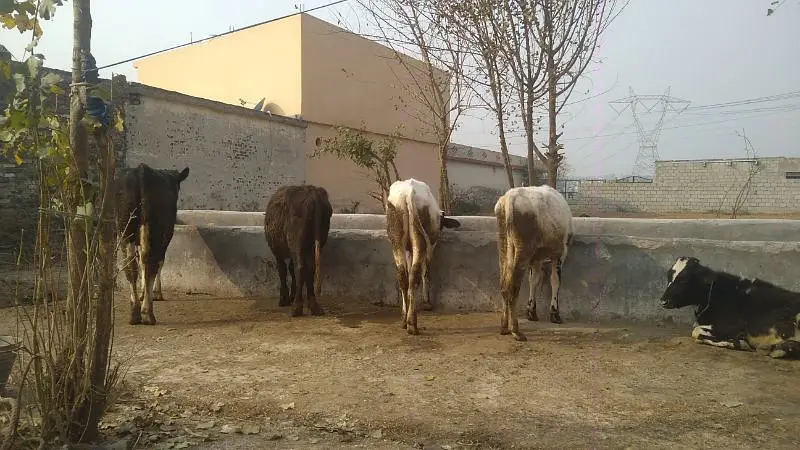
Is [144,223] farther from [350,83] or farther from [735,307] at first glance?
[350,83]

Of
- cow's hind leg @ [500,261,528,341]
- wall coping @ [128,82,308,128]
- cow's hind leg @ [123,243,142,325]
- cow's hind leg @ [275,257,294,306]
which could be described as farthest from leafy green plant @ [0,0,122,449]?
wall coping @ [128,82,308,128]

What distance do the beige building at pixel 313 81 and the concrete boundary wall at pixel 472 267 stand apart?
11.4 m

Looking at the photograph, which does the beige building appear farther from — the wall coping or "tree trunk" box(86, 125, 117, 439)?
"tree trunk" box(86, 125, 117, 439)

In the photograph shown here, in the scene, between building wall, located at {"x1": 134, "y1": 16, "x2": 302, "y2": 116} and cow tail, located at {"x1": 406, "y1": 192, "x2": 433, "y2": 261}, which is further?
building wall, located at {"x1": 134, "y1": 16, "x2": 302, "y2": 116}

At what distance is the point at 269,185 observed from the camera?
1903cm

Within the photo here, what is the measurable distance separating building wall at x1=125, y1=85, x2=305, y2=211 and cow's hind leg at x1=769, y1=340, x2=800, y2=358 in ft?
43.2

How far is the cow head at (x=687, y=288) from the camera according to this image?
21.1 ft

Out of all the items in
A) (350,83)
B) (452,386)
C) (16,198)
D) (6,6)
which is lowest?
(452,386)

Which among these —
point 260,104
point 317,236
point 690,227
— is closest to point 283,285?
point 317,236

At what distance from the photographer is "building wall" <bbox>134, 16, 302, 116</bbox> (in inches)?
846

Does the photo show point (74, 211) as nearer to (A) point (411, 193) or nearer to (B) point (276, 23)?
(A) point (411, 193)

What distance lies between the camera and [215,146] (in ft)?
54.5

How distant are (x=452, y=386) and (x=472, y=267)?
323 centimetres

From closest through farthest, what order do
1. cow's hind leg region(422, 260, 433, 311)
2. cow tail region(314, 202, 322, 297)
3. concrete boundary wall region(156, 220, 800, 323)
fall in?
concrete boundary wall region(156, 220, 800, 323)
cow tail region(314, 202, 322, 297)
cow's hind leg region(422, 260, 433, 311)
